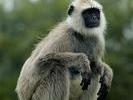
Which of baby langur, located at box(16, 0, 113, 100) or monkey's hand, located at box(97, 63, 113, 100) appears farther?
monkey's hand, located at box(97, 63, 113, 100)

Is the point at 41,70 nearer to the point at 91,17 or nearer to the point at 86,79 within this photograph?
the point at 86,79

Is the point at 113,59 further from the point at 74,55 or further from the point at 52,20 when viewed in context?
the point at 74,55

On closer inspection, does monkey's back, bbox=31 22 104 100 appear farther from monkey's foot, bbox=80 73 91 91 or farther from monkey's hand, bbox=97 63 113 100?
monkey's foot, bbox=80 73 91 91

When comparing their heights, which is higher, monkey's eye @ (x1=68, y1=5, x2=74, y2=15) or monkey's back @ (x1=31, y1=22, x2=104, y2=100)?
monkey's eye @ (x1=68, y1=5, x2=74, y2=15)

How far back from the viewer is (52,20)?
2082 inches

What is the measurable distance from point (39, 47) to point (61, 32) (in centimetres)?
55

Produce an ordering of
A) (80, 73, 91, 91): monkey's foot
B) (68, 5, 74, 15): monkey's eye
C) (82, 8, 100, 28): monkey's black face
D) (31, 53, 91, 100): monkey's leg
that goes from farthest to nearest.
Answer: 1. (68, 5, 74, 15): monkey's eye
2. (82, 8, 100, 28): monkey's black face
3. (31, 53, 91, 100): monkey's leg
4. (80, 73, 91, 91): monkey's foot

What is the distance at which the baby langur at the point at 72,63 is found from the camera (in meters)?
Answer: 17.0

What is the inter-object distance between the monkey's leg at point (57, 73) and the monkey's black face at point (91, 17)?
1.06m

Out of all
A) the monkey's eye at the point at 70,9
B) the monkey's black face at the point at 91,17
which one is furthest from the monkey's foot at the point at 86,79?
the monkey's eye at the point at 70,9

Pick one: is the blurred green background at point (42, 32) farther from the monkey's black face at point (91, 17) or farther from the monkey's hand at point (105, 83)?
the monkey's hand at point (105, 83)

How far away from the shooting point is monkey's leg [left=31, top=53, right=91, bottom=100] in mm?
16938

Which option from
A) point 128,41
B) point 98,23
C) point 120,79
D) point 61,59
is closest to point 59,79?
point 61,59

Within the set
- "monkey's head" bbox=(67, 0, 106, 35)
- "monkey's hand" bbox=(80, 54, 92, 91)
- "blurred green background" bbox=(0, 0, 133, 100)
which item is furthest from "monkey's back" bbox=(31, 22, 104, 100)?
"blurred green background" bbox=(0, 0, 133, 100)
